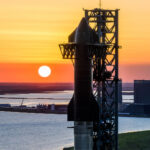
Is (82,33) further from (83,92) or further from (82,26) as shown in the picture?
(83,92)

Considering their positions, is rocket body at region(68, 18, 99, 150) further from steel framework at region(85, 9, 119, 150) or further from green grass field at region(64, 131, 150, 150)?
green grass field at region(64, 131, 150, 150)

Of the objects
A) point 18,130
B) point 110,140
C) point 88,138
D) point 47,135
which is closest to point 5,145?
point 47,135

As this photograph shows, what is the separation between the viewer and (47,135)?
436 feet

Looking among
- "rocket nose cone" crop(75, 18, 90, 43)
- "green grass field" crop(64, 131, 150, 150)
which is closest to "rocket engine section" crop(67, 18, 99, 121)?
"rocket nose cone" crop(75, 18, 90, 43)

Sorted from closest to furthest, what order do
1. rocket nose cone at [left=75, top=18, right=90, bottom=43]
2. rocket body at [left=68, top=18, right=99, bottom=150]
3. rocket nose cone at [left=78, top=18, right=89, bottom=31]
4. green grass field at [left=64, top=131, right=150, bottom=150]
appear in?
rocket body at [left=68, top=18, right=99, bottom=150], rocket nose cone at [left=75, top=18, right=90, bottom=43], rocket nose cone at [left=78, top=18, right=89, bottom=31], green grass field at [left=64, top=131, right=150, bottom=150]

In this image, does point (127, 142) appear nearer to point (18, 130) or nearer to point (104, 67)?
point (104, 67)

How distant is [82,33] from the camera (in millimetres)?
37625

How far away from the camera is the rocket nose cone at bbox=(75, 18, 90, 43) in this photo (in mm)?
37541

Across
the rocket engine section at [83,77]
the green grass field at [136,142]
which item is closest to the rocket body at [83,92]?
the rocket engine section at [83,77]

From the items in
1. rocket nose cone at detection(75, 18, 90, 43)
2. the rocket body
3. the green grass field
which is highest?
rocket nose cone at detection(75, 18, 90, 43)

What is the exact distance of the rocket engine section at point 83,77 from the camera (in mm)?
37562

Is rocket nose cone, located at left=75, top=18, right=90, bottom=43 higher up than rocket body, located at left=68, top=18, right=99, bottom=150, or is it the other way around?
rocket nose cone, located at left=75, top=18, right=90, bottom=43

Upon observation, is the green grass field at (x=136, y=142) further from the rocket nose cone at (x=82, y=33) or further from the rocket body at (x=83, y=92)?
the rocket nose cone at (x=82, y=33)

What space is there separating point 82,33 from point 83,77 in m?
3.37
